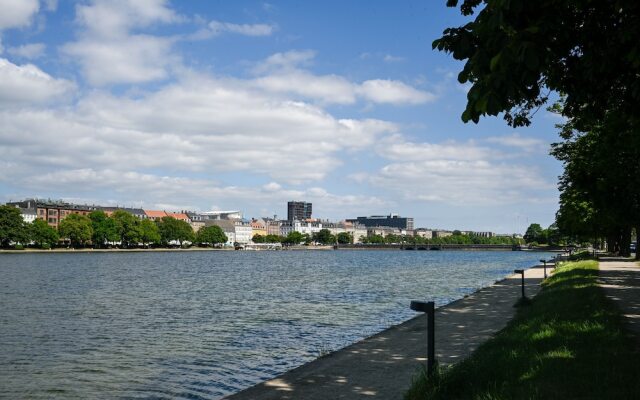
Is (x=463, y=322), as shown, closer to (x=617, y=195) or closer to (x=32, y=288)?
(x=617, y=195)

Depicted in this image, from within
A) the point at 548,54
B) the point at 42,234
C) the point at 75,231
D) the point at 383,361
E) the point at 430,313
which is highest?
the point at 548,54

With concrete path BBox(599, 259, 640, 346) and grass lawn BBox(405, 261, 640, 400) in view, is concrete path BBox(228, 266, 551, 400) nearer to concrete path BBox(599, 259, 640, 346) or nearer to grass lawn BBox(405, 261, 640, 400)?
grass lawn BBox(405, 261, 640, 400)

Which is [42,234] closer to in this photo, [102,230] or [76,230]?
[76,230]

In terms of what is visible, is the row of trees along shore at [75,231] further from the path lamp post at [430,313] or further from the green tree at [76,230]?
the path lamp post at [430,313]

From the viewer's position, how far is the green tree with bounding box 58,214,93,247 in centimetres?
16712

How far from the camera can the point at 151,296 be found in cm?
4162

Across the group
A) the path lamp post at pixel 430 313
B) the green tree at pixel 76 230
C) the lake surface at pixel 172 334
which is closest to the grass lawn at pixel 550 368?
the path lamp post at pixel 430 313

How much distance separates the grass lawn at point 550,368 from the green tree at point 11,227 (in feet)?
496

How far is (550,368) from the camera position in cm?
1088

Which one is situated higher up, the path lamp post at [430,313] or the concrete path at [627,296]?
the path lamp post at [430,313]

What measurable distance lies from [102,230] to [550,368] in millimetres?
181164

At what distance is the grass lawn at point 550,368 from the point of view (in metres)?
9.44

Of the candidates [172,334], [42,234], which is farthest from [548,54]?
[42,234]

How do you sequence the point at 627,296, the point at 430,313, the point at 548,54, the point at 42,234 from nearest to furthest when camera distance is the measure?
1. the point at 548,54
2. the point at 430,313
3. the point at 627,296
4. the point at 42,234
